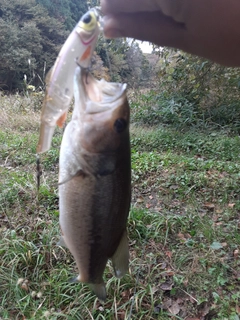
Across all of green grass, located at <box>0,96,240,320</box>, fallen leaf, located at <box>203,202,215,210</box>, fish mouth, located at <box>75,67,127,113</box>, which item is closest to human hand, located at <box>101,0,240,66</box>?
fish mouth, located at <box>75,67,127,113</box>

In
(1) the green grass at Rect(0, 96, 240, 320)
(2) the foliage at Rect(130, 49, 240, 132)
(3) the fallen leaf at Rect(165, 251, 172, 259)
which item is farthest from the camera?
(2) the foliage at Rect(130, 49, 240, 132)

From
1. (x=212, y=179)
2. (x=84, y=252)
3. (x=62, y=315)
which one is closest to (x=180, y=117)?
(x=212, y=179)

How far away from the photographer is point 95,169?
930 mm

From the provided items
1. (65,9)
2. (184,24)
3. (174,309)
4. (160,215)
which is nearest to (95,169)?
(184,24)

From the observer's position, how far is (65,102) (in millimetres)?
962

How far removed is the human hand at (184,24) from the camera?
0.91m

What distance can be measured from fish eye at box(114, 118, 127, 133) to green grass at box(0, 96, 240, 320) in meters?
1.84

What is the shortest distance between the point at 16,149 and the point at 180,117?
3.35 m

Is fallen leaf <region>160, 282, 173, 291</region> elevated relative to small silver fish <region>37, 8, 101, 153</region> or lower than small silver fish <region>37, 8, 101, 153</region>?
lower

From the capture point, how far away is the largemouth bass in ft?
2.98

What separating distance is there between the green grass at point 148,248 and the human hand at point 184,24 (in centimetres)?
195

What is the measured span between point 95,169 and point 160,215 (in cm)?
263

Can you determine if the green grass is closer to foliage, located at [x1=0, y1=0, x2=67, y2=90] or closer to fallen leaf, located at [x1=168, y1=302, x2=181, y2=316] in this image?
fallen leaf, located at [x1=168, y1=302, x2=181, y2=316]

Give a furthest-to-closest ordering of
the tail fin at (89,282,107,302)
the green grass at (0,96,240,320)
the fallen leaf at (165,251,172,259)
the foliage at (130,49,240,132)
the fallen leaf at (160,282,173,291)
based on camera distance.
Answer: the foliage at (130,49,240,132) < the fallen leaf at (165,251,172,259) < the fallen leaf at (160,282,173,291) < the green grass at (0,96,240,320) < the tail fin at (89,282,107,302)
